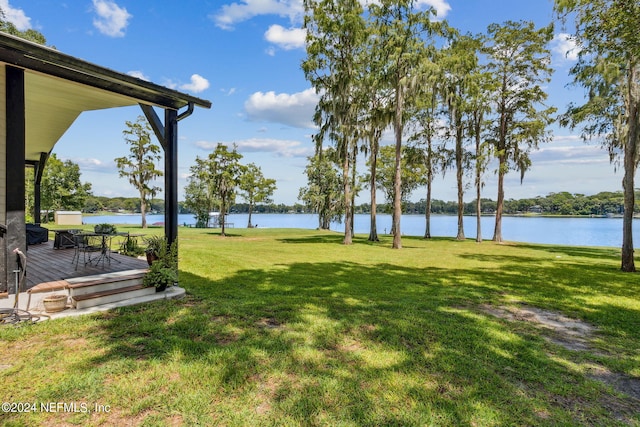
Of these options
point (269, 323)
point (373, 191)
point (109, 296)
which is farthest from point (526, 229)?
point (109, 296)

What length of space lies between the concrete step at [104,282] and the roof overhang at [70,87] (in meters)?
3.03

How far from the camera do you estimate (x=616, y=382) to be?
3020 millimetres

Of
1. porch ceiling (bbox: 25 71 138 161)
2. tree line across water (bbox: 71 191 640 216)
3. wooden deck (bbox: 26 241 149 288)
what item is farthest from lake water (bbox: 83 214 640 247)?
porch ceiling (bbox: 25 71 138 161)

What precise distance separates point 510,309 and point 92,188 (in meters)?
41.5

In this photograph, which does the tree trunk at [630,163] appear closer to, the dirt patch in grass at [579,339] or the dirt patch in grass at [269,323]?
the dirt patch in grass at [579,339]

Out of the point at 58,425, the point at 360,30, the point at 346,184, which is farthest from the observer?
the point at 346,184

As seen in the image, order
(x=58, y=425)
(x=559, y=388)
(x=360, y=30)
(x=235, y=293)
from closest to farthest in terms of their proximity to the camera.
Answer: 1. (x=58, y=425)
2. (x=559, y=388)
3. (x=235, y=293)
4. (x=360, y=30)

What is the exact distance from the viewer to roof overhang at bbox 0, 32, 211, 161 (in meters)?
3.93

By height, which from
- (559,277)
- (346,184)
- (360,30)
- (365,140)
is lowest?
(559,277)

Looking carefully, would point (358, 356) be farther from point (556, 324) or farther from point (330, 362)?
point (556, 324)

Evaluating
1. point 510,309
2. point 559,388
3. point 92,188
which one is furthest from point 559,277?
point 92,188

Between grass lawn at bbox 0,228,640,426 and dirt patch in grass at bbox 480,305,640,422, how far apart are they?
0.02 meters

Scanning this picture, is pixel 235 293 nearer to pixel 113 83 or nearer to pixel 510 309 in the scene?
pixel 113 83

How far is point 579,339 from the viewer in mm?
4160
